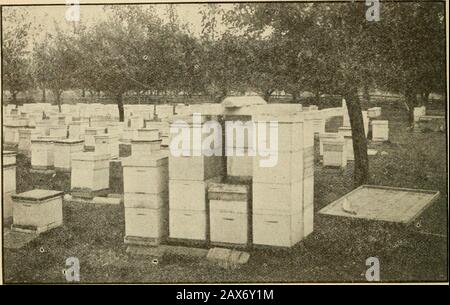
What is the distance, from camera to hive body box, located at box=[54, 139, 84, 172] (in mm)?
4743

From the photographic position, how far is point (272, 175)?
12.2 ft

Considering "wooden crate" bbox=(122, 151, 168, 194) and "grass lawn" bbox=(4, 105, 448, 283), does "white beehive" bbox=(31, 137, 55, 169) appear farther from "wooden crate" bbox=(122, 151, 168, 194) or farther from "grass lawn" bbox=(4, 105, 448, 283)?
"wooden crate" bbox=(122, 151, 168, 194)

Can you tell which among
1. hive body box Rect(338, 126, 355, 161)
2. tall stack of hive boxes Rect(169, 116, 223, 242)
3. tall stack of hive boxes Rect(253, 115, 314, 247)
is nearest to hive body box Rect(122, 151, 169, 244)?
tall stack of hive boxes Rect(169, 116, 223, 242)

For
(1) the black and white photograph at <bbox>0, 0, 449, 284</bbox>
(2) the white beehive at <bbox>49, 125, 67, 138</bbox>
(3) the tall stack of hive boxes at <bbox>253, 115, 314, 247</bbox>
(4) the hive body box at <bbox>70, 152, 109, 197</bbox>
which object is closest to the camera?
(3) the tall stack of hive boxes at <bbox>253, 115, 314, 247</bbox>

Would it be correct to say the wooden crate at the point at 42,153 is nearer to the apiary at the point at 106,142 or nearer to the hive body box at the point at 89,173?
the hive body box at the point at 89,173

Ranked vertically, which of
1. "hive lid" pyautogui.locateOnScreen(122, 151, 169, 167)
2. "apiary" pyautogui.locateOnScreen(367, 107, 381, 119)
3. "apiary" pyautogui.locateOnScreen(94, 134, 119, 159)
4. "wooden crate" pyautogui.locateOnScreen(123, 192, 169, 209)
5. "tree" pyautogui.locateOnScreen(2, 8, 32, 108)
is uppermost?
"tree" pyautogui.locateOnScreen(2, 8, 32, 108)

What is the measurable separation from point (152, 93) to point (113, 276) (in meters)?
1.67

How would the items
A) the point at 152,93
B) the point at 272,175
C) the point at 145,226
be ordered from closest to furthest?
the point at 272,175, the point at 145,226, the point at 152,93

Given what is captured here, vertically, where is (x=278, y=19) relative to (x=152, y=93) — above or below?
above

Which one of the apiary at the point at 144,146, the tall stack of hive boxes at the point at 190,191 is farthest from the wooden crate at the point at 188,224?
the apiary at the point at 144,146

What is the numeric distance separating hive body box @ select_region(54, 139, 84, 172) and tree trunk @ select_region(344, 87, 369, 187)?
2760 millimetres

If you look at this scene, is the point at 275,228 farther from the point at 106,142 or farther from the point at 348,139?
the point at 106,142
